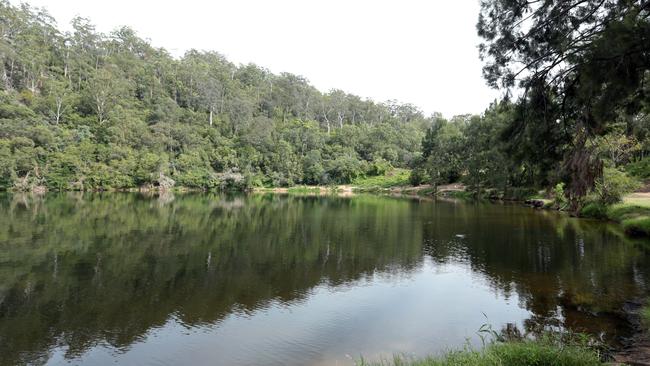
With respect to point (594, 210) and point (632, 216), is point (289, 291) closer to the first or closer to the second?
point (632, 216)

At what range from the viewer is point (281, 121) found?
117875 millimetres

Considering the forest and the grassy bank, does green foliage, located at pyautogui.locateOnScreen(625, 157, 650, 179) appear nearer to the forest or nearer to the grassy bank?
the forest

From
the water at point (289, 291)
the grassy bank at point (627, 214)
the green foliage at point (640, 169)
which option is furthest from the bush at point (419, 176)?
the water at point (289, 291)

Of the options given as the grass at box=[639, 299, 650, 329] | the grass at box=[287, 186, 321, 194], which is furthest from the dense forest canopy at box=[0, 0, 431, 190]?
the grass at box=[639, 299, 650, 329]

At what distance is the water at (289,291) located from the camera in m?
9.52

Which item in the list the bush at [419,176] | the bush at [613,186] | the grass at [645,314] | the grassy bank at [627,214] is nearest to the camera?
the grass at [645,314]

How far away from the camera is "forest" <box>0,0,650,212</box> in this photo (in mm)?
11109

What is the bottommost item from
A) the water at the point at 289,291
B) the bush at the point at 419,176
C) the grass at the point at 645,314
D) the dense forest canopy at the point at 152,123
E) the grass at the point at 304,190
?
the water at the point at 289,291

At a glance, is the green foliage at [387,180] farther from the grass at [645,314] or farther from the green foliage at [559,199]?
the grass at [645,314]

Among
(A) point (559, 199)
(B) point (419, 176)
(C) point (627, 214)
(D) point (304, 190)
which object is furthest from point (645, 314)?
(D) point (304, 190)

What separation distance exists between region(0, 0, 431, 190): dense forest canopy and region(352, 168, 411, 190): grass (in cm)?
244

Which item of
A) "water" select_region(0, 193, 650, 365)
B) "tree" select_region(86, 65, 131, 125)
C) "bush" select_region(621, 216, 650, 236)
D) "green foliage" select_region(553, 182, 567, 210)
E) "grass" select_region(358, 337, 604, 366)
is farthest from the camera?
"tree" select_region(86, 65, 131, 125)

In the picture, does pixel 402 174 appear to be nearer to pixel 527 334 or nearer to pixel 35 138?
pixel 35 138

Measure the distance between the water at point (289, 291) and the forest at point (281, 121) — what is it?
374 cm
